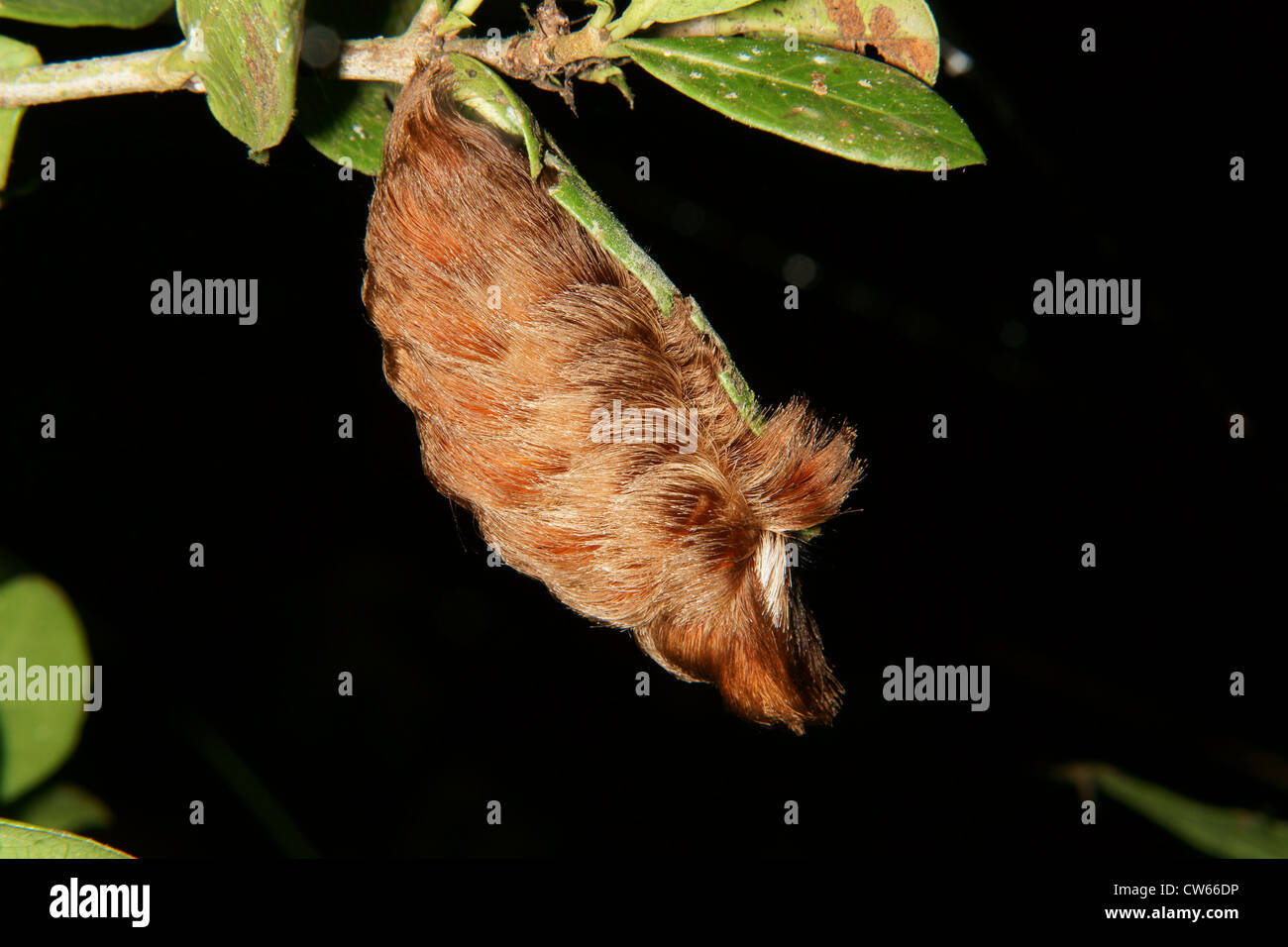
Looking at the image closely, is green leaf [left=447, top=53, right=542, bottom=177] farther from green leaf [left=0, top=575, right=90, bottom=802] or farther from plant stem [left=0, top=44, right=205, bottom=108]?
green leaf [left=0, top=575, right=90, bottom=802]

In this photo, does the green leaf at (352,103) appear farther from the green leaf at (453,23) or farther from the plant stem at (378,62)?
the green leaf at (453,23)

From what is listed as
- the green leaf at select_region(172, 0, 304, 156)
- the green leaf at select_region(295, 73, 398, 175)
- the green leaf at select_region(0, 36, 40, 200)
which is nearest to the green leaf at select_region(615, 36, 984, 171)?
the green leaf at select_region(172, 0, 304, 156)

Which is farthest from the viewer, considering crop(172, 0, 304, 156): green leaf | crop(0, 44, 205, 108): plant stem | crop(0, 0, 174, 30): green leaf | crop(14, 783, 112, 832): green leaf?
crop(14, 783, 112, 832): green leaf

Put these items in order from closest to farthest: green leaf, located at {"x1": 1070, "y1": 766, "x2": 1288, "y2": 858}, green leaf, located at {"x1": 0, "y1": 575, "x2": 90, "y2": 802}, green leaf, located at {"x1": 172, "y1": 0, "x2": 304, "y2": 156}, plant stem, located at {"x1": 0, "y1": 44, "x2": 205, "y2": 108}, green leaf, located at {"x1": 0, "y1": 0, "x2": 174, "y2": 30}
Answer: green leaf, located at {"x1": 172, "y1": 0, "x2": 304, "y2": 156}
plant stem, located at {"x1": 0, "y1": 44, "x2": 205, "y2": 108}
green leaf, located at {"x1": 0, "y1": 0, "x2": 174, "y2": 30}
green leaf, located at {"x1": 0, "y1": 575, "x2": 90, "y2": 802}
green leaf, located at {"x1": 1070, "y1": 766, "x2": 1288, "y2": 858}

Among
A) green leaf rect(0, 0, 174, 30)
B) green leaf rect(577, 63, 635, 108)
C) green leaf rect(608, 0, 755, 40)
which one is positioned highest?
green leaf rect(0, 0, 174, 30)

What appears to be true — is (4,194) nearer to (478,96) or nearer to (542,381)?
(478,96)

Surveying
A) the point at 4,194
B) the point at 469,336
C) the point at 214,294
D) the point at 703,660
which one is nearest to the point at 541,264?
the point at 469,336

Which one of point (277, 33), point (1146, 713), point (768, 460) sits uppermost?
point (277, 33)
